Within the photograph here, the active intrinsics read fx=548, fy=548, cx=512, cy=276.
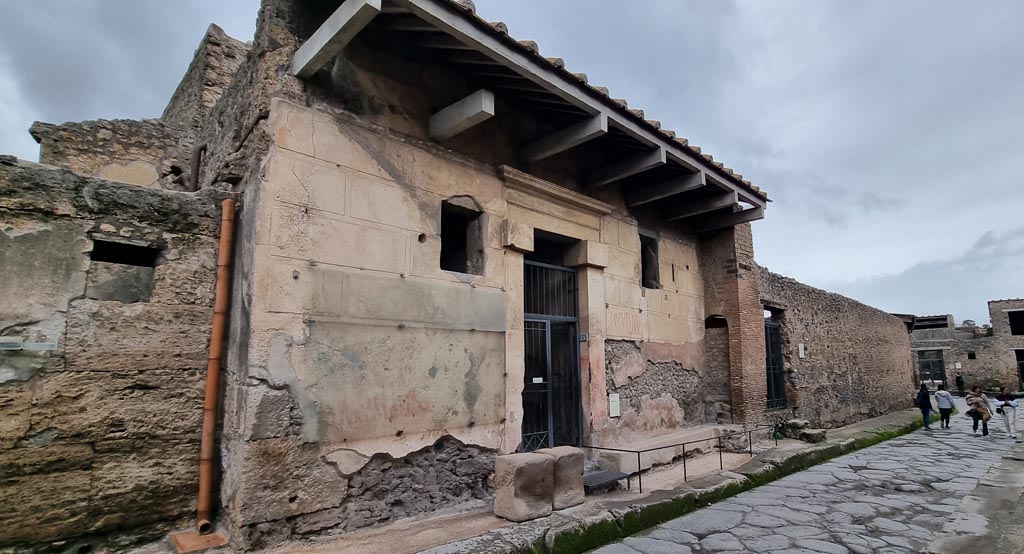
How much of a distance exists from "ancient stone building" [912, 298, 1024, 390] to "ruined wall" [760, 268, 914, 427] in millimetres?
12034

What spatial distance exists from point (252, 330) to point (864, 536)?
508 cm

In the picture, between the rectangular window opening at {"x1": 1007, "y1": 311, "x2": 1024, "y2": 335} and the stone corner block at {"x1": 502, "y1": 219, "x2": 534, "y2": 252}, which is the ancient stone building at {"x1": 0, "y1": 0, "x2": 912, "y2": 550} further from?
the rectangular window opening at {"x1": 1007, "y1": 311, "x2": 1024, "y2": 335}

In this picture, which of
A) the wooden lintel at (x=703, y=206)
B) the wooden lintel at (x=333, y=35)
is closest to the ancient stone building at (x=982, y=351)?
the wooden lintel at (x=703, y=206)

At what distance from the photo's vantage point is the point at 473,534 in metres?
4.01

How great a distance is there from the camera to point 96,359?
3617 mm

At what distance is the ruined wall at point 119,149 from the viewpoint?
714 cm

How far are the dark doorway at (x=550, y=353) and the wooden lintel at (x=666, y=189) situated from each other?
1386 millimetres

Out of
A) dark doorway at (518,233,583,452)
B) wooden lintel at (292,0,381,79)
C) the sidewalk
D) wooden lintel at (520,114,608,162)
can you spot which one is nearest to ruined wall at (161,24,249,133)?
wooden lintel at (292,0,381,79)

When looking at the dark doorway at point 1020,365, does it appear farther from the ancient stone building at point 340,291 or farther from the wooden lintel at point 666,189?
the ancient stone building at point 340,291

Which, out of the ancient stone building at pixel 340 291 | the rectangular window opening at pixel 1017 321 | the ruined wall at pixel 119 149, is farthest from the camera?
the rectangular window opening at pixel 1017 321

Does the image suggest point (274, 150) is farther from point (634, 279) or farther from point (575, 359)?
point (634, 279)

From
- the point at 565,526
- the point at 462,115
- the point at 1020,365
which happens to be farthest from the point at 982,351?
the point at 462,115

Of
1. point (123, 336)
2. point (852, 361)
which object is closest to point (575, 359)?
point (123, 336)

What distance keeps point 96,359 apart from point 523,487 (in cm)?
314
